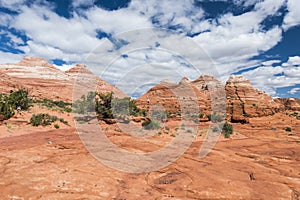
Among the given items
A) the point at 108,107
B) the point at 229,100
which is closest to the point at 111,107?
the point at 108,107

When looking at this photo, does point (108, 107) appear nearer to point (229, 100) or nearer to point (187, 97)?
point (229, 100)

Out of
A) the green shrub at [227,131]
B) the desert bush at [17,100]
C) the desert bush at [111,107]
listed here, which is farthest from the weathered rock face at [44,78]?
the green shrub at [227,131]

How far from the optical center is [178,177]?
790 cm

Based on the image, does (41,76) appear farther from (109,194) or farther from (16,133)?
(109,194)

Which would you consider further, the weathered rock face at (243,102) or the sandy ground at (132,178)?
the weathered rock face at (243,102)

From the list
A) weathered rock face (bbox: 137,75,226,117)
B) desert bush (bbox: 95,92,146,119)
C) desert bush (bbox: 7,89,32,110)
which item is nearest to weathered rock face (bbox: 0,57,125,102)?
weathered rock face (bbox: 137,75,226,117)

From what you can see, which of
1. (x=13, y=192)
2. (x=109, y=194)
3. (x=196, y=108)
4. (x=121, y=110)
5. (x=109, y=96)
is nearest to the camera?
(x=13, y=192)

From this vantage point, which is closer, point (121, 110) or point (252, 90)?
point (121, 110)

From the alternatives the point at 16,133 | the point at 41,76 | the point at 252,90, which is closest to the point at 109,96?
the point at 16,133

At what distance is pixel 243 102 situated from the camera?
47.7 metres

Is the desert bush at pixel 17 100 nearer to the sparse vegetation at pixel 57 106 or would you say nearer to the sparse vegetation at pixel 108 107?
the sparse vegetation at pixel 108 107

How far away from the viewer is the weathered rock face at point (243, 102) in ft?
138

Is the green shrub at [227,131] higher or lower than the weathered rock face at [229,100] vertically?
lower

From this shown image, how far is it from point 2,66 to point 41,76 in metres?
17.3
